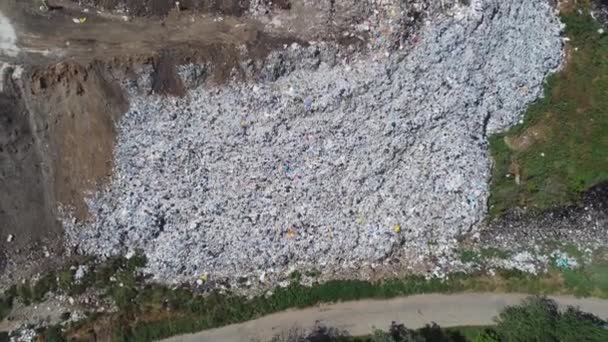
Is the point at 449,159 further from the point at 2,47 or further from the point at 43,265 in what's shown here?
the point at 2,47

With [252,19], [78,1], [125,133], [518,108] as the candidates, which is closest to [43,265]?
[125,133]

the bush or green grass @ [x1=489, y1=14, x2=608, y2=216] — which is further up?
green grass @ [x1=489, y1=14, x2=608, y2=216]

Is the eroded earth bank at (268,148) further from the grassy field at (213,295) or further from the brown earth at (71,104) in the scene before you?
the grassy field at (213,295)

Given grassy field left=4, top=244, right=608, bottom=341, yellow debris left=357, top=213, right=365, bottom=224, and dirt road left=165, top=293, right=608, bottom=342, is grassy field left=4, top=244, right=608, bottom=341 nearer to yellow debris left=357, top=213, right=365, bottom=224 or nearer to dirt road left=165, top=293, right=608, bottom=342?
dirt road left=165, top=293, right=608, bottom=342

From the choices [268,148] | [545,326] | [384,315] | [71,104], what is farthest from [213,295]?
[545,326]

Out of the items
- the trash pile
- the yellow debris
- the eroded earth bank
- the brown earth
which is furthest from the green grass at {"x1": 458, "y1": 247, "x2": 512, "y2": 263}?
the brown earth

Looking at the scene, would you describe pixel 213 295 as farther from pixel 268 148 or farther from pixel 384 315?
pixel 384 315
